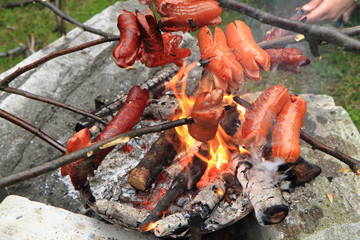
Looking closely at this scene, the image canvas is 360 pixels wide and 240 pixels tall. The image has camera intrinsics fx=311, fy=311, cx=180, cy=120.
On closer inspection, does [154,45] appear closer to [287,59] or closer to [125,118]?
[125,118]

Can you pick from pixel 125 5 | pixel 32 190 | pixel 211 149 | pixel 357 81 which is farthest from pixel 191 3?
pixel 357 81

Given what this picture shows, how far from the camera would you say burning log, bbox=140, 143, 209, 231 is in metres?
1.91

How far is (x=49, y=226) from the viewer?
6.71 ft

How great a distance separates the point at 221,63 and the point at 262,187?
2.71 ft

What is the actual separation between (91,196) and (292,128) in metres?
1.40

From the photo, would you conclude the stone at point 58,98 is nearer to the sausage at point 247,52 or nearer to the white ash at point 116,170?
the white ash at point 116,170

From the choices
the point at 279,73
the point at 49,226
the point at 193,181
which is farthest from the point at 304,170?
the point at 279,73

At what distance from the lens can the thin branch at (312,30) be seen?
116 centimetres

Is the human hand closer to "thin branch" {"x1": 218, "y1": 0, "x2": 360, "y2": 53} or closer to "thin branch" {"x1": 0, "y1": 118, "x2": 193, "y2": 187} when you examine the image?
"thin branch" {"x1": 218, "y1": 0, "x2": 360, "y2": 53}

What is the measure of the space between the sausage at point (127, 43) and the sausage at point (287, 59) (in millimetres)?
1030

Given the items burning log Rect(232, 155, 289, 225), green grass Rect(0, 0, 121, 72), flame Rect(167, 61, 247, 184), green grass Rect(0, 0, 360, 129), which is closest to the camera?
burning log Rect(232, 155, 289, 225)

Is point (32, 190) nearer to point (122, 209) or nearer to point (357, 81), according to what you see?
point (122, 209)

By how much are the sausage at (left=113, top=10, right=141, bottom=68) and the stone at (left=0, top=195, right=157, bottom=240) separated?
1.10 meters

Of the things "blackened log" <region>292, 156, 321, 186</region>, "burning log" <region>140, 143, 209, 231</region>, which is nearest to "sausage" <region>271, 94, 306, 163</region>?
"blackened log" <region>292, 156, 321, 186</region>
